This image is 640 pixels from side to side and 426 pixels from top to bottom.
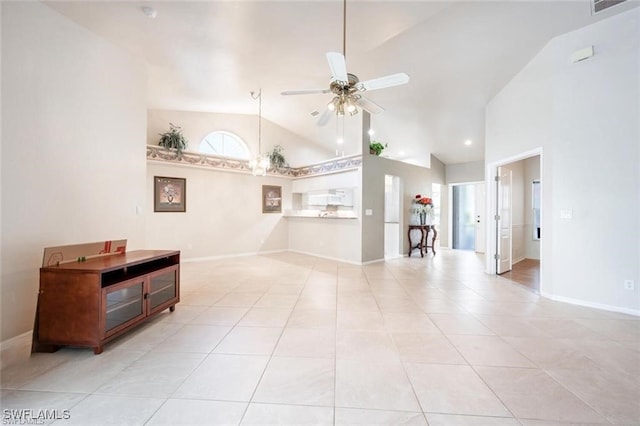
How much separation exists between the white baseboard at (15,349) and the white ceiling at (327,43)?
3.09 meters

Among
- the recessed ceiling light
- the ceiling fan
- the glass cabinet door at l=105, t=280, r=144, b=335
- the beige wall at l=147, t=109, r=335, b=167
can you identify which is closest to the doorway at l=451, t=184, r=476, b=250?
the beige wall at l=147, t=109, r=335, b=167

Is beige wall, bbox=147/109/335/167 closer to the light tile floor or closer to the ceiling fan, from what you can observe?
the ceiling fan

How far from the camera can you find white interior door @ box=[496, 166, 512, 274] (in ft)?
15.7

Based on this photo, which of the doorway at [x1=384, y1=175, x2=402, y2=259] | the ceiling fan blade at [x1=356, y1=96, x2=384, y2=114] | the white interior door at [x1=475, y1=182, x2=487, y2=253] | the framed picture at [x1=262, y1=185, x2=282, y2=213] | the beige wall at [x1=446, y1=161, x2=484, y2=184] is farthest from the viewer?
the beige wall at [x1=446, y1=161, x2=484, y2=184]

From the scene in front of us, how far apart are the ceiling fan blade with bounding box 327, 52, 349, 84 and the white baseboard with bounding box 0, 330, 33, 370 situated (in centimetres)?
347

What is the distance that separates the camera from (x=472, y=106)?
5.23m

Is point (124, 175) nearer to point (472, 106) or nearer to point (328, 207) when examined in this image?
point (328, 207)

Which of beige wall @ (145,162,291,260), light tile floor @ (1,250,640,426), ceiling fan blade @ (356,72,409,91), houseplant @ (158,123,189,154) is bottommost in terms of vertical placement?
light tile floor @ (1,250,640,426)

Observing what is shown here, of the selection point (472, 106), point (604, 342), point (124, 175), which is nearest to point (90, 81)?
point (124, 175)

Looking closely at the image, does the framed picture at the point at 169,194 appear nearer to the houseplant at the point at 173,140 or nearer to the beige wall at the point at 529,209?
the houseplant at the point at 173,140

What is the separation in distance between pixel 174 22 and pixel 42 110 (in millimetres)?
1635

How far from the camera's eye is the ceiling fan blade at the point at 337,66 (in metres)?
2.11

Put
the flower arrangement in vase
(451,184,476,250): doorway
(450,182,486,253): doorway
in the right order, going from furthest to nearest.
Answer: (451,184,476,250): doorway < (450,182,486,253): doorway < the flower arrangement in vase

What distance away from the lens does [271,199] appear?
731cm
